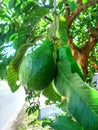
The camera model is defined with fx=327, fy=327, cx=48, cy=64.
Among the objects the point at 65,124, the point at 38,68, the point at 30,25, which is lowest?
the point at 65,124

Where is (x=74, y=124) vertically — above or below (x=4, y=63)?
below

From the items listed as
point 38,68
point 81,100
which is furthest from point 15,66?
point 81,100

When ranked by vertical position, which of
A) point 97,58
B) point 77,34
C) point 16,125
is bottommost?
point 16,125

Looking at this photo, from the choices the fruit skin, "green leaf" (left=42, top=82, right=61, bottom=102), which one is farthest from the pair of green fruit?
"green leaf" (left=42, top=82, right=61, bottom=102)

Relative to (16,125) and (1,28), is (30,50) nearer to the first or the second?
(1,28)

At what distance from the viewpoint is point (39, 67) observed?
2.09 feet

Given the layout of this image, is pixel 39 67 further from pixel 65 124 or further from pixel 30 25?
pixel 30 25

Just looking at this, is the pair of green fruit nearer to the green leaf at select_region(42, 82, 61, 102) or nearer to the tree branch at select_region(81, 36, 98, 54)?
the green leaf at select_region(42, 82, 61, 102)

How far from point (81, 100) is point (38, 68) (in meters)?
0.13

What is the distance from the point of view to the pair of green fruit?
0.63 meters

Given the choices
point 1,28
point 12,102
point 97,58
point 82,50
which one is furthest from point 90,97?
point 12,102

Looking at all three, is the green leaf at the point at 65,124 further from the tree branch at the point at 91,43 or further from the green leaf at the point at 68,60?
the tree branch at the point at 91,43

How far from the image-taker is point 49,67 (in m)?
0.63

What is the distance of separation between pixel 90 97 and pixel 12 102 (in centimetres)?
1041
